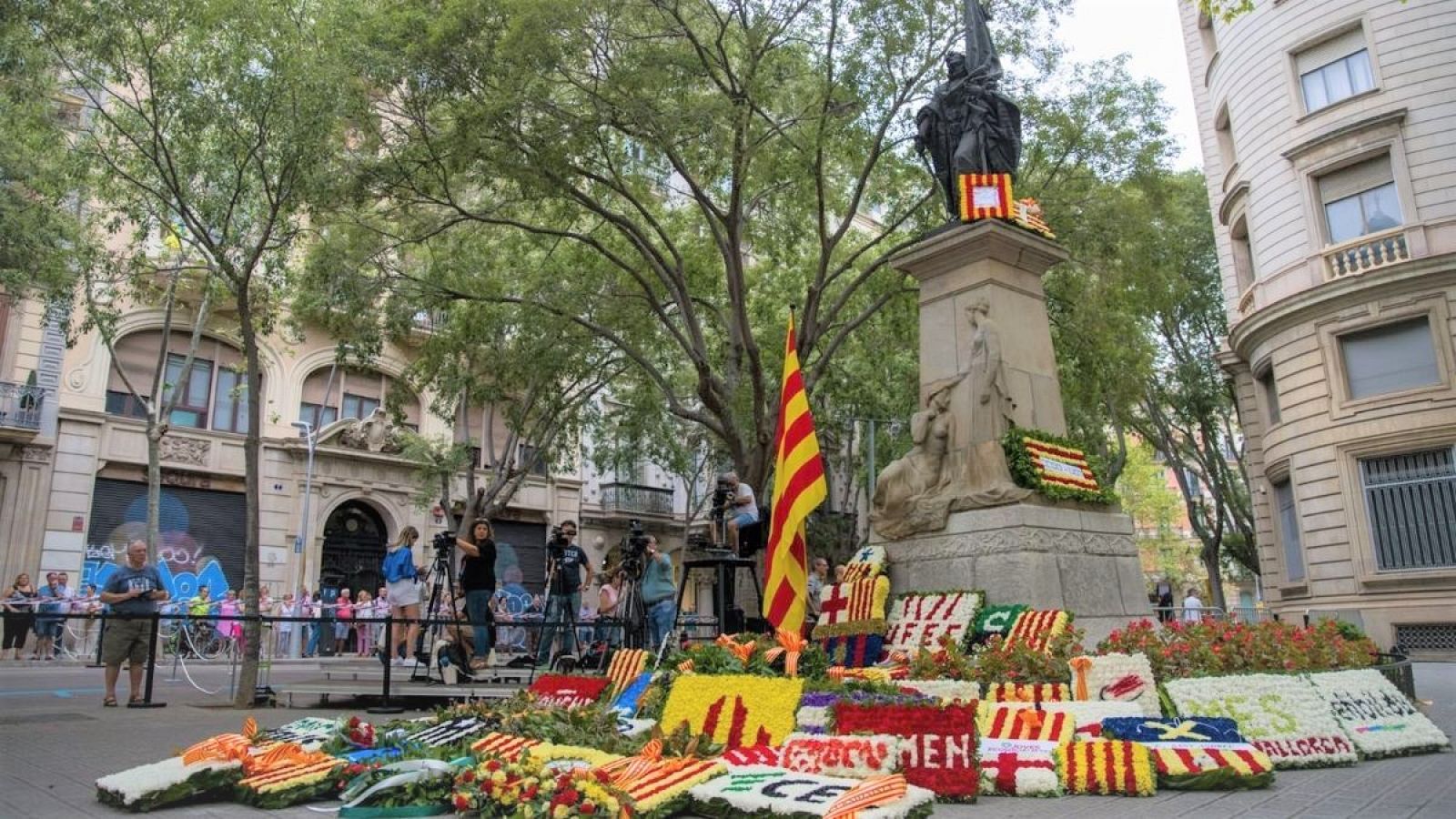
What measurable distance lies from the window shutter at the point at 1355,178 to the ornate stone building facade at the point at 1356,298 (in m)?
0.03

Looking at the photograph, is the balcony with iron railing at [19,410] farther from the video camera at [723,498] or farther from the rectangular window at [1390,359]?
the rectangular window at [1390,359]

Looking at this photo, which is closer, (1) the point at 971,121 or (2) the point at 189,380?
(1) the point at 971,121

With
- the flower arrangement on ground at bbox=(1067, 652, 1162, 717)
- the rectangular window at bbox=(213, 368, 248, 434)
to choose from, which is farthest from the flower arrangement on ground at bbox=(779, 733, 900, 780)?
the rectangular window at bbox=(213, 368, 248, 434)

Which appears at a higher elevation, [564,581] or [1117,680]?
[564,581]

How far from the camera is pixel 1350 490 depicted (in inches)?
859

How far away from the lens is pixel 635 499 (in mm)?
38906

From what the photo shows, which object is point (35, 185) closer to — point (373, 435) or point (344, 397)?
point (344, 397)

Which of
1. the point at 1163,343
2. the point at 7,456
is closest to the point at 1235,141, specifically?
the point at 1163,343

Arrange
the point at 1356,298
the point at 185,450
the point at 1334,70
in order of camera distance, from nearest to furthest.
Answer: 1. the point at 1356,298
2. the point at 1334,70
3. the point at 185,450

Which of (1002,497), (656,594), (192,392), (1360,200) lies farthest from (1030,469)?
(192,392)

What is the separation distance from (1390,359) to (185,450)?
2952cm

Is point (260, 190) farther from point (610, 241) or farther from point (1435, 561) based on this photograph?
point (1435, 561)

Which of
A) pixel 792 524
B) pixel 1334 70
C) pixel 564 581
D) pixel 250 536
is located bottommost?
pixel 564 581

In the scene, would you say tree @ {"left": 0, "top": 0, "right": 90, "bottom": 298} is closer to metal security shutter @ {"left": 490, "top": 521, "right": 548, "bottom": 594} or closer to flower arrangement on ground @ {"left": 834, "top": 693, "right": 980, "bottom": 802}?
flower arrangement on ground @ {"left": 834, "top": 693, "right": 980, "bottom": 802}
